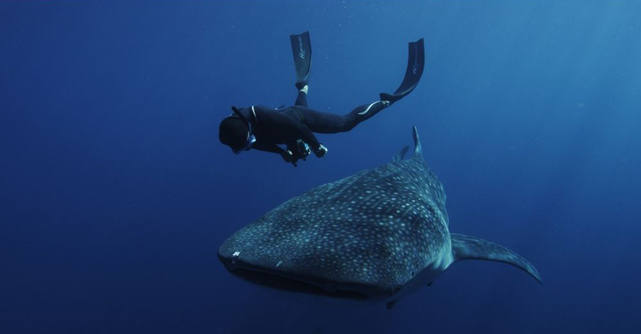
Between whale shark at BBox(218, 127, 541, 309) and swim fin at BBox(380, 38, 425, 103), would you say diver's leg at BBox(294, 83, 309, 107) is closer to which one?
swim fin at BBox(380, 38, 425, 103)

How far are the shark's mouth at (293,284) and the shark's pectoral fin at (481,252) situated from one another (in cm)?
224

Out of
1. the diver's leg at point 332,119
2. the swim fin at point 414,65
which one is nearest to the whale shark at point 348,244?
the diver's leg at point 332,119

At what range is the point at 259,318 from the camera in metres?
12.2

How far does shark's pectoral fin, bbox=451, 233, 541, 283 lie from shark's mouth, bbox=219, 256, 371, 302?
2.24 meters

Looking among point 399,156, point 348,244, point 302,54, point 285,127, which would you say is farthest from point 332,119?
point 348,244

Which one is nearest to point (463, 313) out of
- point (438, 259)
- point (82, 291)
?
point (438, 259)

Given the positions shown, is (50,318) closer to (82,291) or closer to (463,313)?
(82,291)

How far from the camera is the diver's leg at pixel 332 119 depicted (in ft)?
23.3

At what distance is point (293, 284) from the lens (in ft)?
9.00

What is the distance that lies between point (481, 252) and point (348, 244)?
2697 millimetres

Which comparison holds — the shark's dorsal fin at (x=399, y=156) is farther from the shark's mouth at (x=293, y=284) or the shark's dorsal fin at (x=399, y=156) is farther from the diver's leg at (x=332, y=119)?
the shark's mouth at (x=293, y=284)

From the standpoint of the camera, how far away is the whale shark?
2607 millimetres

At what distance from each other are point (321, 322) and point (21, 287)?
1353cm

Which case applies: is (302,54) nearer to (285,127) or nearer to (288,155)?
(285,127)
